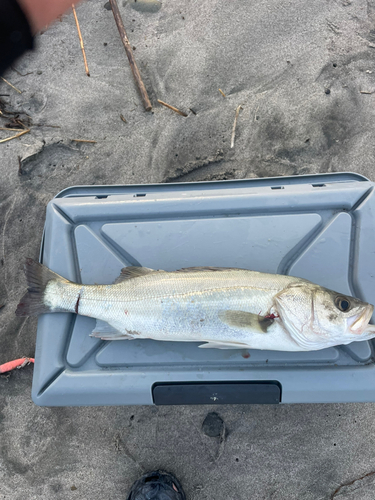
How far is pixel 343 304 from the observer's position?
1.72 metres

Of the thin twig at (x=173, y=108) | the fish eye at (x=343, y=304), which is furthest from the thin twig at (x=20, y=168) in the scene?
the fish eye at (x=343, y=304)

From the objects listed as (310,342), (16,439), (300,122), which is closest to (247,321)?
(310,342)

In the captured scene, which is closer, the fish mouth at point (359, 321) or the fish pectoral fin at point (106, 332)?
the fish mouth at point (359, 321)

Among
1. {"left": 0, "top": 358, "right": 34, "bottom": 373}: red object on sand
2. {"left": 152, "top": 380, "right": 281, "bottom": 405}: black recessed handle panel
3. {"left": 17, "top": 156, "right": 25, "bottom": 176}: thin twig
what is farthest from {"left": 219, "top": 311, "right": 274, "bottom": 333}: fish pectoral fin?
{"left": 17, "top": 156, "right": 25, "bottom": 176}: thin twig

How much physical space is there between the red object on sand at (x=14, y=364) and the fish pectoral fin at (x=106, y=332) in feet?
3.46

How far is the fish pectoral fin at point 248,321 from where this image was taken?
5.74 ft

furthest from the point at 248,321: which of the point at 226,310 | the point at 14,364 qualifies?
the point at 14,364

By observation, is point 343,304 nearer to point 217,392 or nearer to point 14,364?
point 217,392

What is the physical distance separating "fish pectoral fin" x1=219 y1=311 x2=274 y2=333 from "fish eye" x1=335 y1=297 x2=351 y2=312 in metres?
0.39

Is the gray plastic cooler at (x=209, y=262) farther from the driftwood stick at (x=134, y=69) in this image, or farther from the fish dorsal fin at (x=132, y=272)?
the driftwood stick at (x=134, y=69)

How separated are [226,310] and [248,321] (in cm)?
14

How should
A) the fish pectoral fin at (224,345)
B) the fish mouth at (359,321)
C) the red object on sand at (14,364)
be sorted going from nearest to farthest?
the fish mouth at (359,321) < the fish pectoral fin at (224,345) < the red object on sand at (14,364)

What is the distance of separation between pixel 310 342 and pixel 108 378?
1317 mm


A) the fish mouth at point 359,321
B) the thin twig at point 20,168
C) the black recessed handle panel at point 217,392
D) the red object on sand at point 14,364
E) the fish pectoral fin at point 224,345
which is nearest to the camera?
the fish mouth at point 359,321
